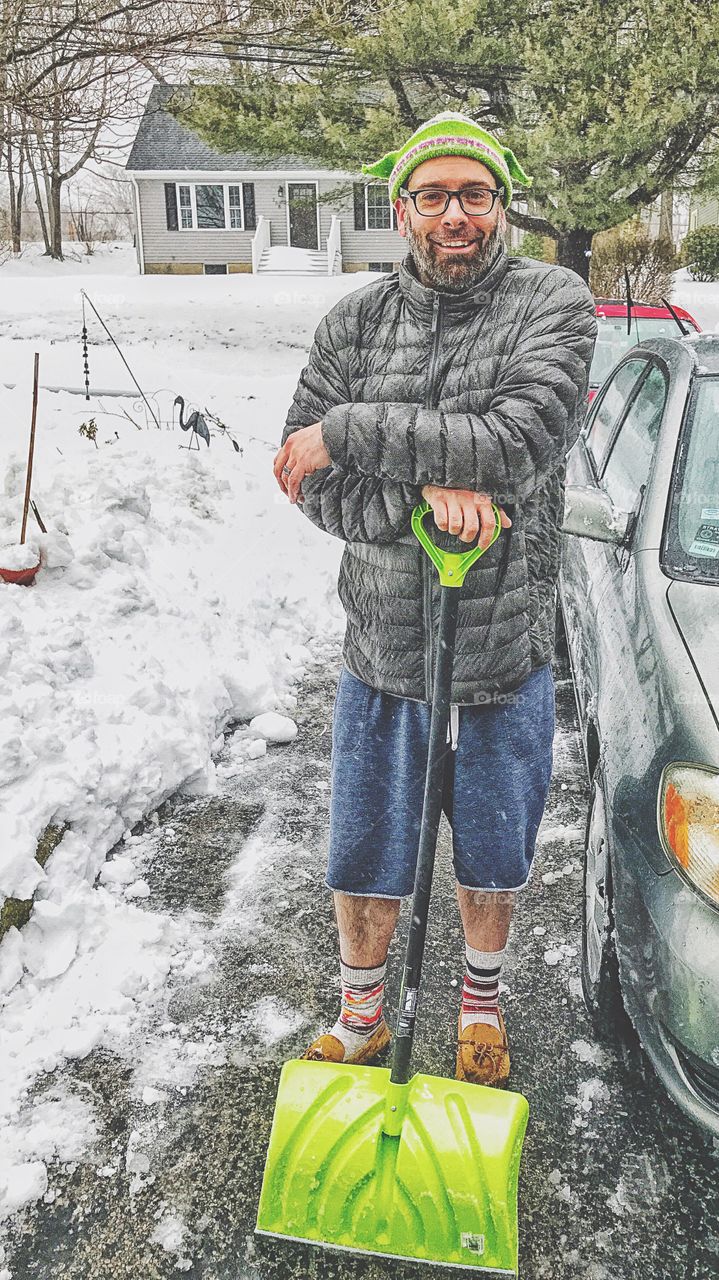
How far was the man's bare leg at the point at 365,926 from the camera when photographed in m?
2.29

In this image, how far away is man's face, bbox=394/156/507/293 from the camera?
1.89 meters

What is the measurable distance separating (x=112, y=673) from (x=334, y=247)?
23.3m

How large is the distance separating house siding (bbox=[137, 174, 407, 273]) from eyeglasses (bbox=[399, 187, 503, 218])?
25817 millimetres

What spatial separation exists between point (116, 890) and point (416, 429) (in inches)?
78.1

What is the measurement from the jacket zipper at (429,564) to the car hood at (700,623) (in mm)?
572

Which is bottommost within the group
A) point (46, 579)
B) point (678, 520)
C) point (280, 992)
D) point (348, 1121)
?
point (280, 992)

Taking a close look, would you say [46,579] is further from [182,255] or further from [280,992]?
[182,255]

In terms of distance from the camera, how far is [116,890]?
121 inches

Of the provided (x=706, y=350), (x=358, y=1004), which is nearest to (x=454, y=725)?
(x=358, y=1004)

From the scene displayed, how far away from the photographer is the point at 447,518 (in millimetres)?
1801

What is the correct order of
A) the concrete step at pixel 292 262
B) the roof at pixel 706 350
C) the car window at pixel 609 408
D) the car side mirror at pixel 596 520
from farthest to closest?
the concrete step at pixel 292 262 < the car window at pixel 609 408 < the roof at pixel 706 350 < the car side mirror at pixel 596 520

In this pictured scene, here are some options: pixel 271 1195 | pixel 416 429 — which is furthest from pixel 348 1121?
pixel 416 429

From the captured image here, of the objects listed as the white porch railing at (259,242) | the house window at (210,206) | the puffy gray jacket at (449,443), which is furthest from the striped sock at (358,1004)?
the house window at (210,206)

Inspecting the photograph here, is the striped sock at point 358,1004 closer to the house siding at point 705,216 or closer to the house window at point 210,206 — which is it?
the house window at point 210,206
